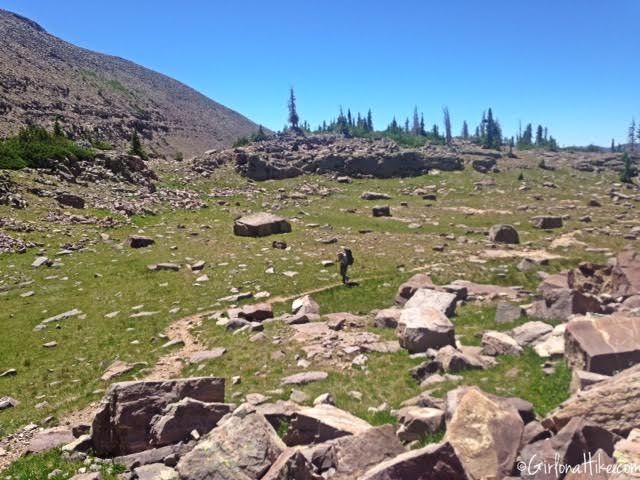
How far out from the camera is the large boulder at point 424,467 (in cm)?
735

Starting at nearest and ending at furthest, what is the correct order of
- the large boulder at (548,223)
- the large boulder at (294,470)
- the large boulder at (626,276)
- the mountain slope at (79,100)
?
the large boulder at (294,470)
the large boulder at (626,276)
the large boulder at (548,223)
the mountain slope at (79,100)

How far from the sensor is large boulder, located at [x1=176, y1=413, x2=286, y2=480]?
8.59 metres

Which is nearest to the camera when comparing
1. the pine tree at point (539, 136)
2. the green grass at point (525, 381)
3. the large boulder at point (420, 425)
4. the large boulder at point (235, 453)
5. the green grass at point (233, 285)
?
the large boulder at point (235, 453)

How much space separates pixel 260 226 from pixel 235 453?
3396 centimetres

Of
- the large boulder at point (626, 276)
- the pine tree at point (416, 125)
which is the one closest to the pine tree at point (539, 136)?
the pine tree at point (416, 125)

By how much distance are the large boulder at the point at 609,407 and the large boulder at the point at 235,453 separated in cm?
579

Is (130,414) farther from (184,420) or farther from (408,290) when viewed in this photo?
(408,290)

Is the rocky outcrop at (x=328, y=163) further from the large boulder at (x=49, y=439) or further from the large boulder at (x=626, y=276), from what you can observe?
the large boulder at (x=49, y=439)

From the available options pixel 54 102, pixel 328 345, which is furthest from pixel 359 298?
pixel 54 102

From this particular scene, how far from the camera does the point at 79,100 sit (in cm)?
13225

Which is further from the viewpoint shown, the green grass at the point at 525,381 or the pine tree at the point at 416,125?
the pine tree at the point at 416,125

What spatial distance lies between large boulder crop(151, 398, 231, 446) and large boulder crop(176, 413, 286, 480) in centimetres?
155

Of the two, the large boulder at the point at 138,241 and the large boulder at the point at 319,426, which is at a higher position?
the large boulder at the point at 138,241

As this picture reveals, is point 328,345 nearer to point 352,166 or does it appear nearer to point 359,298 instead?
point 359,298
